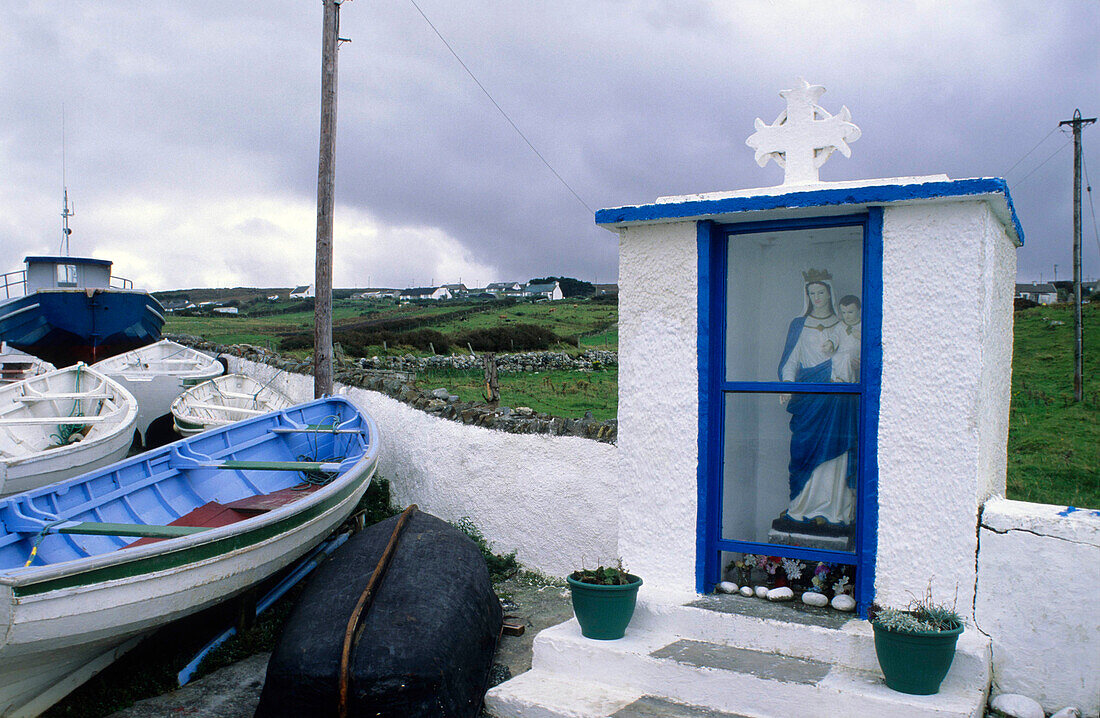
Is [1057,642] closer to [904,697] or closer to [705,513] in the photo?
[904,697]

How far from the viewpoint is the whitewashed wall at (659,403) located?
4.54 m

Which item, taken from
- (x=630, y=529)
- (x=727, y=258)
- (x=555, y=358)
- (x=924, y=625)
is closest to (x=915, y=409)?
(x=924, y=625)

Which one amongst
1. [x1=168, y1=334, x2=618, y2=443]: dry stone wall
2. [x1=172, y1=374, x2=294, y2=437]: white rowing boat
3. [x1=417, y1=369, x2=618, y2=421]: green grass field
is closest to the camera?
[x1=168, y1=334, x2=618, y2=443]: dry stone wall

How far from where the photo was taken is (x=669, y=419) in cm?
460

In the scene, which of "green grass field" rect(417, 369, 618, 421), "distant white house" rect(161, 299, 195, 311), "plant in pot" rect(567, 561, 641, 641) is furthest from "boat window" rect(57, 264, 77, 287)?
"distant white house" rect(161, 299, 195, 311)

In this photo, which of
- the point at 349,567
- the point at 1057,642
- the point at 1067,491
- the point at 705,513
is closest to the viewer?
the point at 1057,642

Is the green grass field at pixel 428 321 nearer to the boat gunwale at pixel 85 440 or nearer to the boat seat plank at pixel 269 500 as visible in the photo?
the boat gunwale at pixel 85 440

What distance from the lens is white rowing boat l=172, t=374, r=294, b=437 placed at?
34.8 ft

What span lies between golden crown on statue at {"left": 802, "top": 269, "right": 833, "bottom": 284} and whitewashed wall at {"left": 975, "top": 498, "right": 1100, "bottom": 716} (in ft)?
5.22

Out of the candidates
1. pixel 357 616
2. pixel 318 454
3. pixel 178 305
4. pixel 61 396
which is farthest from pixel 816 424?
pixel 178 305

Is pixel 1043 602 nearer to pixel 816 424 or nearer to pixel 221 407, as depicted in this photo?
pixel 816 424

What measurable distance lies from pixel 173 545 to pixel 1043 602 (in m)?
5.03

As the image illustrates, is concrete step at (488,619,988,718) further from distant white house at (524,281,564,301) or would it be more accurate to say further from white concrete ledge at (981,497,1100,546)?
distant white house at (524,281,564,301)

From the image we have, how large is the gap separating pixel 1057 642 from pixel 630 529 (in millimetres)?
2328
